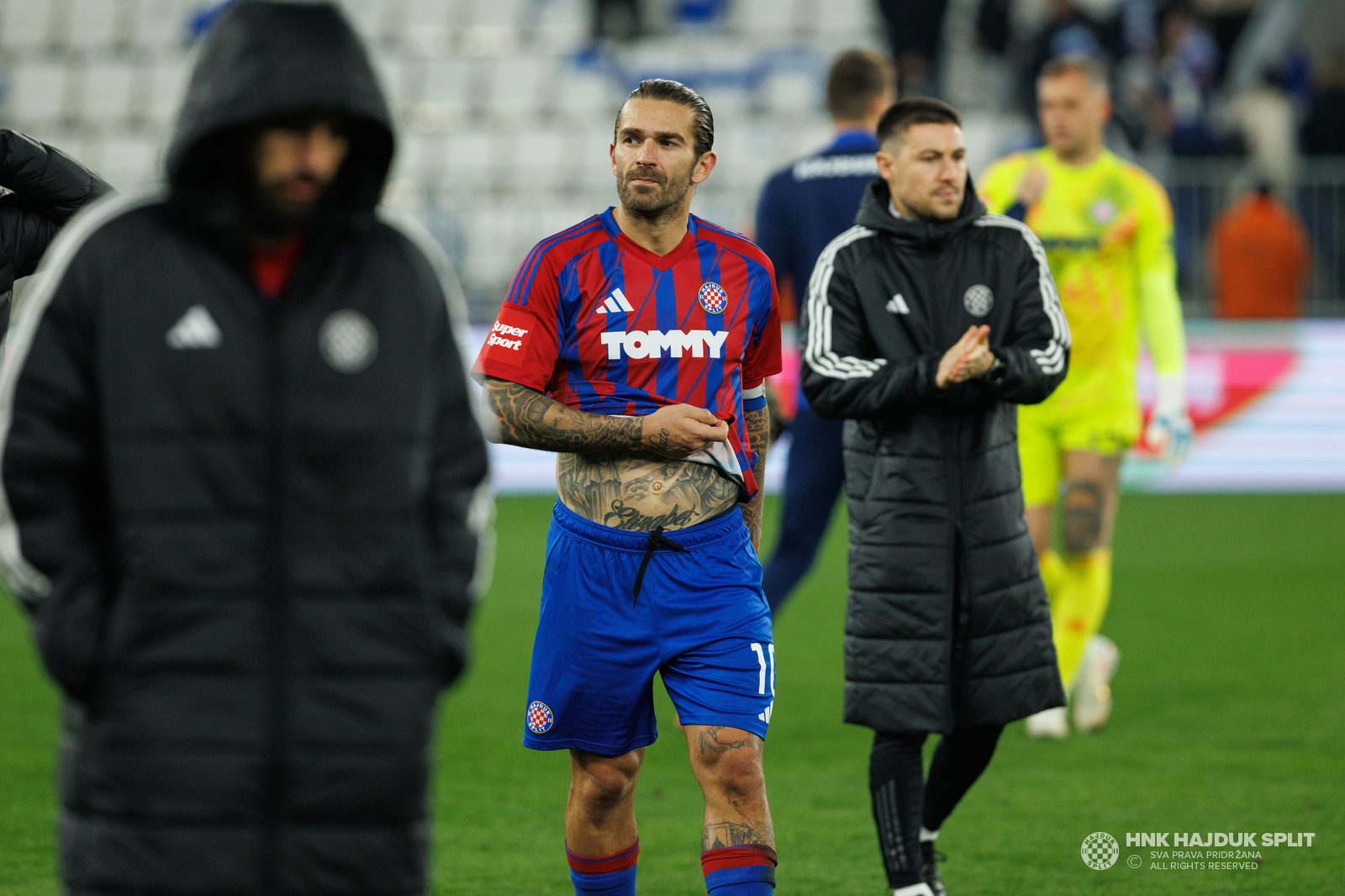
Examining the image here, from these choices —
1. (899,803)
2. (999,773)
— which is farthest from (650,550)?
(999,773)

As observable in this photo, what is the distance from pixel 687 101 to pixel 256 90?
1.75 meters

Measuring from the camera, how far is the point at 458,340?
2.82 m

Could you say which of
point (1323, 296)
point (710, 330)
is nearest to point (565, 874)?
point (710, 330)

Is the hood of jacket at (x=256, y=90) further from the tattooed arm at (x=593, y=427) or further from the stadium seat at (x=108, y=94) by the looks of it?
the stadium seat at (x=108, y=94)

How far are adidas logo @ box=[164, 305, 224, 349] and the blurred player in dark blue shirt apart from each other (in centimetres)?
438

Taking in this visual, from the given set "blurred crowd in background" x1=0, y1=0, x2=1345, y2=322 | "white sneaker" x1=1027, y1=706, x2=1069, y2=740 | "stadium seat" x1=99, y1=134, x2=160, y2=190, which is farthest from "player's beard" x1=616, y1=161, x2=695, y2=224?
"stadium seat" x1=99, y1=134, x2=160, y2=190

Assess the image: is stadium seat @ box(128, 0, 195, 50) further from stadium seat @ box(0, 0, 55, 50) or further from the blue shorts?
the blue shorts

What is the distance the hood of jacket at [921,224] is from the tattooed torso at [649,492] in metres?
0.96

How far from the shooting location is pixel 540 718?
Answer: 4078 mm

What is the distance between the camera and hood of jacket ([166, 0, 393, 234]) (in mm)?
2510

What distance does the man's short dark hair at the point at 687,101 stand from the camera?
407 centimetres

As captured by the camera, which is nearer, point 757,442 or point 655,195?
point 655,195

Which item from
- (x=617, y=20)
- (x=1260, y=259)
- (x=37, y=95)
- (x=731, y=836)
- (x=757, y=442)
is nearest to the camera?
(x=731, y=836)

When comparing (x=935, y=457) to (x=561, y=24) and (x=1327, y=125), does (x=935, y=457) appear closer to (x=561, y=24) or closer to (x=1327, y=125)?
(x=1327, y=125)
